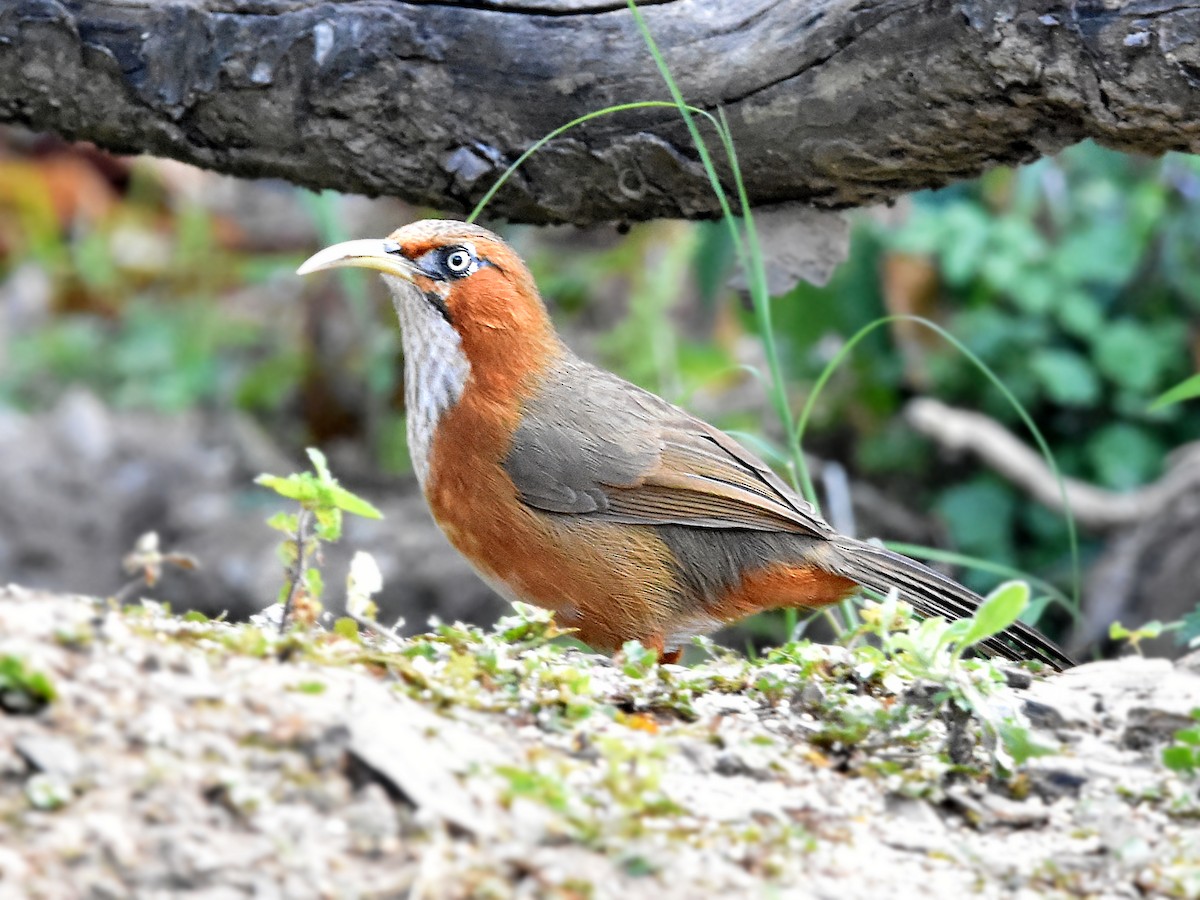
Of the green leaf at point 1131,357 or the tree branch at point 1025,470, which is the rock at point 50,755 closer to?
the tree branch at point 1025,470

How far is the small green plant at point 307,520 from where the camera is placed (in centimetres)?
331

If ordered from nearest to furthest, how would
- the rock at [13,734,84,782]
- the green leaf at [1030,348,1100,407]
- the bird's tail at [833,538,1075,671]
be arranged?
the rock at [13,734,84,782] → the bird's tail at [833,538,1075,671] → the green leaf at [1030,348,1100,407]

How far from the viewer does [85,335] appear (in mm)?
10430

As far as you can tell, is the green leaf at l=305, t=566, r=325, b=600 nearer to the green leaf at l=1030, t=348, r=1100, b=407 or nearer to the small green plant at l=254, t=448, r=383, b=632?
the small green plant at l=254, t=448, r=383, b=632

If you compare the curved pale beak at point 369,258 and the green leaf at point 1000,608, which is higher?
the curved pale beak at point 369,258

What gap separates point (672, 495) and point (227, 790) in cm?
227

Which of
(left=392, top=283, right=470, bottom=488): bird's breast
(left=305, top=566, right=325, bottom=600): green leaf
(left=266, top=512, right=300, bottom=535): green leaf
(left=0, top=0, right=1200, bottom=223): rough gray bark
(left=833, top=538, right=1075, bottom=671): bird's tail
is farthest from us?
(left=392, top=283, right=470, bottom=488): bird's breast

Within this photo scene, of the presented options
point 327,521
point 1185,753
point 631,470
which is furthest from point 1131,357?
point 327,521

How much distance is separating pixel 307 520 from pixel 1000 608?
1.43 meters

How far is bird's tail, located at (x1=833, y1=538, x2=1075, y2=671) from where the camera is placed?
4238mm

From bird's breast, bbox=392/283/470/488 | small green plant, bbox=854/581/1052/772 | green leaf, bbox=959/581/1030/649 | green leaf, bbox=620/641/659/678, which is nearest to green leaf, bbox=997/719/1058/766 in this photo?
small green plant, bbox=854/581/1052/772

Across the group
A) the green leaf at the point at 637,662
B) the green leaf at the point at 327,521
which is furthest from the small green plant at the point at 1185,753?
the green leaf at the point at 327,521

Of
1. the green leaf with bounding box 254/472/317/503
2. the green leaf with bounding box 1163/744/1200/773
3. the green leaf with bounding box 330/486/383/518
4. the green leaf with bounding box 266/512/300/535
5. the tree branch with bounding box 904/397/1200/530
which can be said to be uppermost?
the green leaf with bounding box 254/472/317/503

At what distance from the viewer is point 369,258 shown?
4.45 m
